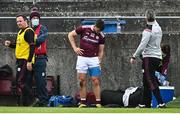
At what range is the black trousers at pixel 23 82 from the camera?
15.8 m

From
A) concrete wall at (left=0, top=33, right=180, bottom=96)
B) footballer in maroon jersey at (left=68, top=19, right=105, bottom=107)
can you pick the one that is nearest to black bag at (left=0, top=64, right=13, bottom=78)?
concrete wall at (left=0, top=33, right=180, bottom=96)

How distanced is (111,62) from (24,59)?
2.46m

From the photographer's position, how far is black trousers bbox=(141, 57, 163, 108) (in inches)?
591

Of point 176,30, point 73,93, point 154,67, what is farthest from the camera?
point 176,30

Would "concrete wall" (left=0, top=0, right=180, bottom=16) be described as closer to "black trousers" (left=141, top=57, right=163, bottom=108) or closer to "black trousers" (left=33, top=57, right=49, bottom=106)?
"black trousers" (left=33, top=57, right=49, bottom=106)

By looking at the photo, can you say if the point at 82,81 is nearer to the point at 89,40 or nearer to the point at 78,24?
the point at 89,40

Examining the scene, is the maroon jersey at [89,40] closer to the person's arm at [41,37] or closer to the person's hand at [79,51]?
the person's hand at [79,51]

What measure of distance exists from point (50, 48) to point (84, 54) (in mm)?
2185

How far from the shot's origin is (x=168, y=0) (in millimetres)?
22719

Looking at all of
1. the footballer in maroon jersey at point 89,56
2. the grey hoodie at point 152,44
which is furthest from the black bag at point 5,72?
the grey hoodie at point 152,44

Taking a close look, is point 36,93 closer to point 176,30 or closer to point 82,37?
point 82,37

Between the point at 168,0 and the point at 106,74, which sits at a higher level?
the point at 168,0

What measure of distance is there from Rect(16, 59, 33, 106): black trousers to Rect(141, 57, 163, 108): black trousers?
2239mm

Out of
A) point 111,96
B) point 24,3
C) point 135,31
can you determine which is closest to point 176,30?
point 135,31
